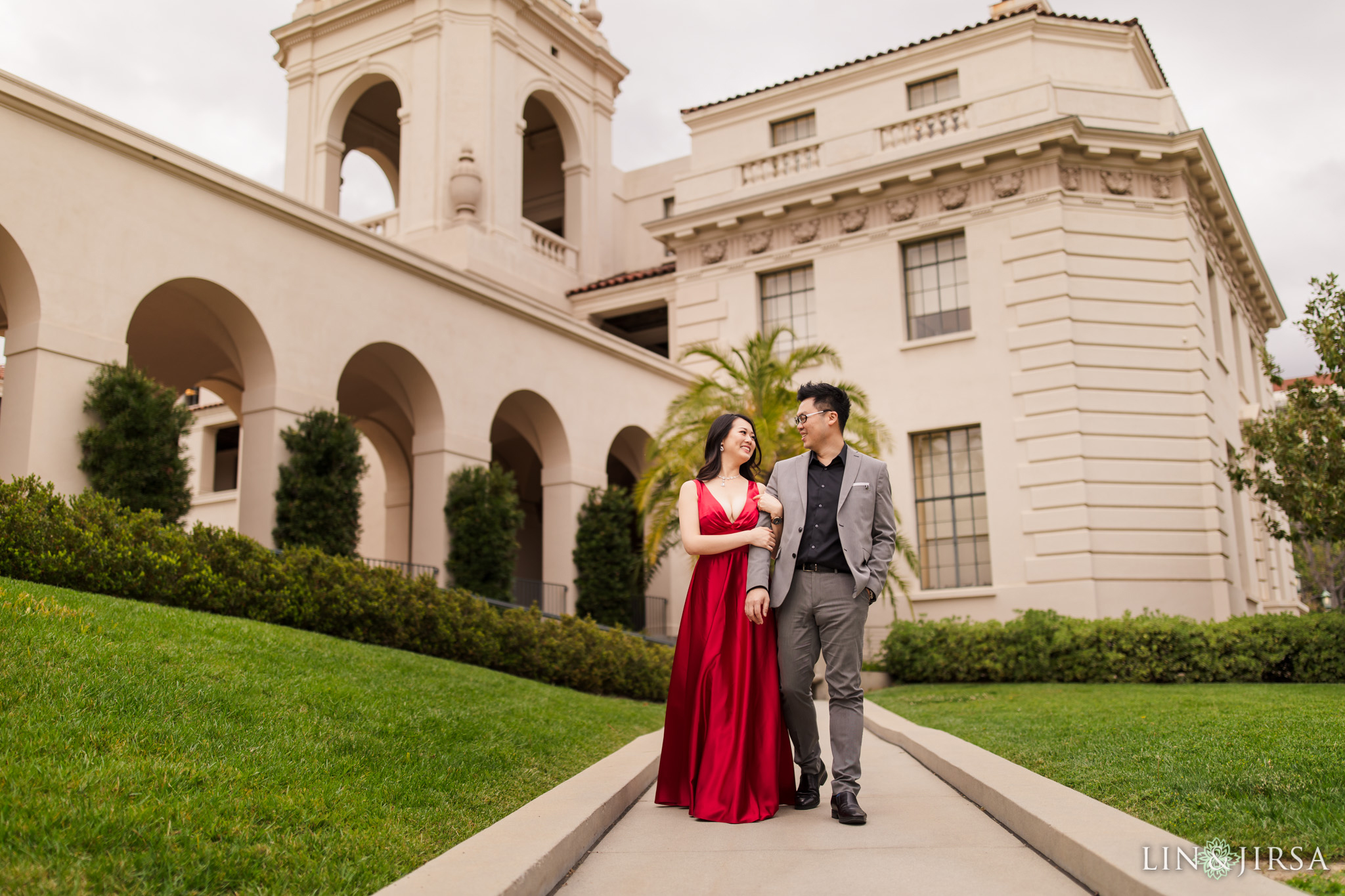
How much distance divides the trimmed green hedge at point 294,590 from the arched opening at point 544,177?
731 inches

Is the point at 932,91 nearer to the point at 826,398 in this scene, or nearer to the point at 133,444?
the point at 133,444

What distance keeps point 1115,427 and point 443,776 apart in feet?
57.9

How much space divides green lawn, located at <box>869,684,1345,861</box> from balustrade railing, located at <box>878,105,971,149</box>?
1351cm

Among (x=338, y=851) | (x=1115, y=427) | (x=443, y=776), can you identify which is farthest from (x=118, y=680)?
(x=1115, y=427)

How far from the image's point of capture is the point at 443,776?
245 inches

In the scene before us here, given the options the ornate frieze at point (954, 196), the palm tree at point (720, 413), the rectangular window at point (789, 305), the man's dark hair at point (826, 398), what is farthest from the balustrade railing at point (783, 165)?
the man's dark hair at point (826, 398)

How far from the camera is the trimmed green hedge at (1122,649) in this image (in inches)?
636

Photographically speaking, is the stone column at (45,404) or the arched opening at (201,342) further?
the arched opening at (201,342)

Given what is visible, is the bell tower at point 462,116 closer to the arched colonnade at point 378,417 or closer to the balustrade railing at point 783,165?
the arched colonnade at point 378,417

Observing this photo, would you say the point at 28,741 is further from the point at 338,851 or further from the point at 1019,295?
the point at 1019,295

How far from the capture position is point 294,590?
1149 cm

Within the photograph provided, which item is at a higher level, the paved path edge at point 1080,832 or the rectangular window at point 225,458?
the rectangular window at point 225,458

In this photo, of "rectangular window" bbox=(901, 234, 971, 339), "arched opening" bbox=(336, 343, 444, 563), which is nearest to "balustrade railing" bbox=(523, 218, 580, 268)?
"arched opening" bbox=(336, 343, 444, 563)

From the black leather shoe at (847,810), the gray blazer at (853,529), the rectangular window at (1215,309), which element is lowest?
the black leather shoe at (847,810)
